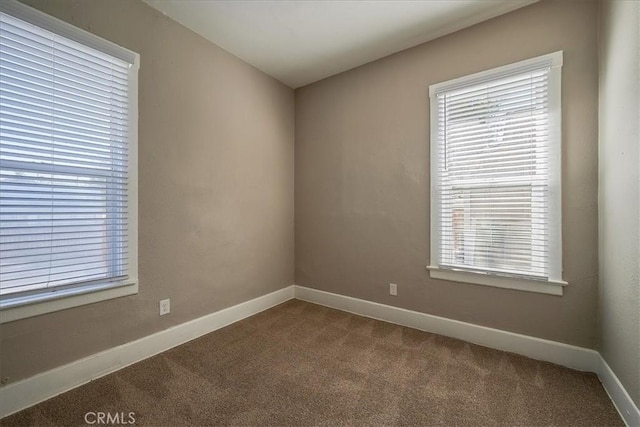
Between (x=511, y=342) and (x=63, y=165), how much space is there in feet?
11.2

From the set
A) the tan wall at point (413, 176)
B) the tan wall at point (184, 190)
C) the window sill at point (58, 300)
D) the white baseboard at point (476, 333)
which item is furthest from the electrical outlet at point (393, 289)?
the window sill at point (58, 300)

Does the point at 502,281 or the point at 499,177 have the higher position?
the point at 499,177

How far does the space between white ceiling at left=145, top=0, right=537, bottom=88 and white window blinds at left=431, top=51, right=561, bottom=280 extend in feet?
1.67

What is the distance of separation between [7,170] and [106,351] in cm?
126

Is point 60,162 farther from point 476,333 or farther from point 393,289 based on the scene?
point 476,333

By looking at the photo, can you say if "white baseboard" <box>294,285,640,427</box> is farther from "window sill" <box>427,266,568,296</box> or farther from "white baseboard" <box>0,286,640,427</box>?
"window sill" <box>427,266,568,296</box>

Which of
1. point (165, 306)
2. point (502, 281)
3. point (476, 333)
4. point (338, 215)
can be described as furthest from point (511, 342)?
point (165, 306)

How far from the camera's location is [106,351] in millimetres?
1791

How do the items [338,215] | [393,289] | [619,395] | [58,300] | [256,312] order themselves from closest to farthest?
[619,395] < [58,300] < [393,289] < [256,312] < [338,215]

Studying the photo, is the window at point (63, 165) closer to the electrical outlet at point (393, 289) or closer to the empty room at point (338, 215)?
the empty room at point (338, 215)

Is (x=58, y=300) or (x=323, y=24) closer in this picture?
(x=58, y=300)

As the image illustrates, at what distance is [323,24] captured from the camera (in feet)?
7.33

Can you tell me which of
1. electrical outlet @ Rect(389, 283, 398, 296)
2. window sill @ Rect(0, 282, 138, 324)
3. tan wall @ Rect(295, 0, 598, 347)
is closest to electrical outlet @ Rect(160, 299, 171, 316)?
window sill @ Rect(0, 282, 138, 324)

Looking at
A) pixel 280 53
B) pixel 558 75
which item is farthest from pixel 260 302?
pixel 558 75
